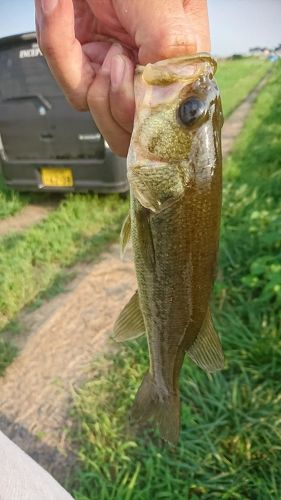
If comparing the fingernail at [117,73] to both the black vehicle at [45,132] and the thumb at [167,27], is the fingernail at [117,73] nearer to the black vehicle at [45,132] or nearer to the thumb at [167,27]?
the thumb at [167,27]

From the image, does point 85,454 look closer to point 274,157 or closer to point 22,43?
point 22,43

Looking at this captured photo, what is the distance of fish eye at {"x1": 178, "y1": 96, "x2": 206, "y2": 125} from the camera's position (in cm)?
139

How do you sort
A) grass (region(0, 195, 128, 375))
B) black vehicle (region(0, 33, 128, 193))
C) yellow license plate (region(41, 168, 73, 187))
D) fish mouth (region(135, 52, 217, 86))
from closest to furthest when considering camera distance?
fish mouth (region(135, 52, 217, 86))
grass (region(0, 195, 128, 375))
black vehicle (region(0, 33, 128, 193))
yellow license plate (region(41, 168, 73, 187))

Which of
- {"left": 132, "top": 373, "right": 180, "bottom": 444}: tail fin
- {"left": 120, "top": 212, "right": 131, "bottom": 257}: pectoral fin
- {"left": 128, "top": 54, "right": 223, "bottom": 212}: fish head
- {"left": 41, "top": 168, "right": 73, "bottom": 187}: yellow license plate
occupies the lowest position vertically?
{"left": 41, "top": 168, "right": 73, "bottom": 187}: yellow license plate

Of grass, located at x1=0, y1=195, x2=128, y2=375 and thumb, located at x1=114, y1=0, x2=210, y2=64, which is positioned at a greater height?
thumb, located at x1=114, y1=0, x2=210, y2=64

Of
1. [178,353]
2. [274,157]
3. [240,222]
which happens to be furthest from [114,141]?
[274,157]

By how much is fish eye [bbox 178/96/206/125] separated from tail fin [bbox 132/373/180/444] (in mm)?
1001

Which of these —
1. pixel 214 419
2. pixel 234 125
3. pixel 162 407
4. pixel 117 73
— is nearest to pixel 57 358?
pixel 214 419

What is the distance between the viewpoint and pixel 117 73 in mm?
1563

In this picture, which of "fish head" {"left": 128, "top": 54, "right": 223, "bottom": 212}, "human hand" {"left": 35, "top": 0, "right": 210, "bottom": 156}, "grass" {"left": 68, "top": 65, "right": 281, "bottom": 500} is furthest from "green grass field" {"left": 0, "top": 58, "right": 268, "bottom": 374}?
"fish head" {"left": 128, "top": 54, "right": 223, "bottom": 212}

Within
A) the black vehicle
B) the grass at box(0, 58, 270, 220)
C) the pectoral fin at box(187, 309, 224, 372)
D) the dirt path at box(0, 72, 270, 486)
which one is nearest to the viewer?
the pectoral fin at box(187, 309, 224, 372)

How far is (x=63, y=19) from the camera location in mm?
1459

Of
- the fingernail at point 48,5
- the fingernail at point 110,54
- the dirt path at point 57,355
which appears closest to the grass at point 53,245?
the dirt path at point 57,355

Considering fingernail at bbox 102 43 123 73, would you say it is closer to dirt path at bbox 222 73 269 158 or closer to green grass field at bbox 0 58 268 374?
green grass field at bbox 0 58 268 374
